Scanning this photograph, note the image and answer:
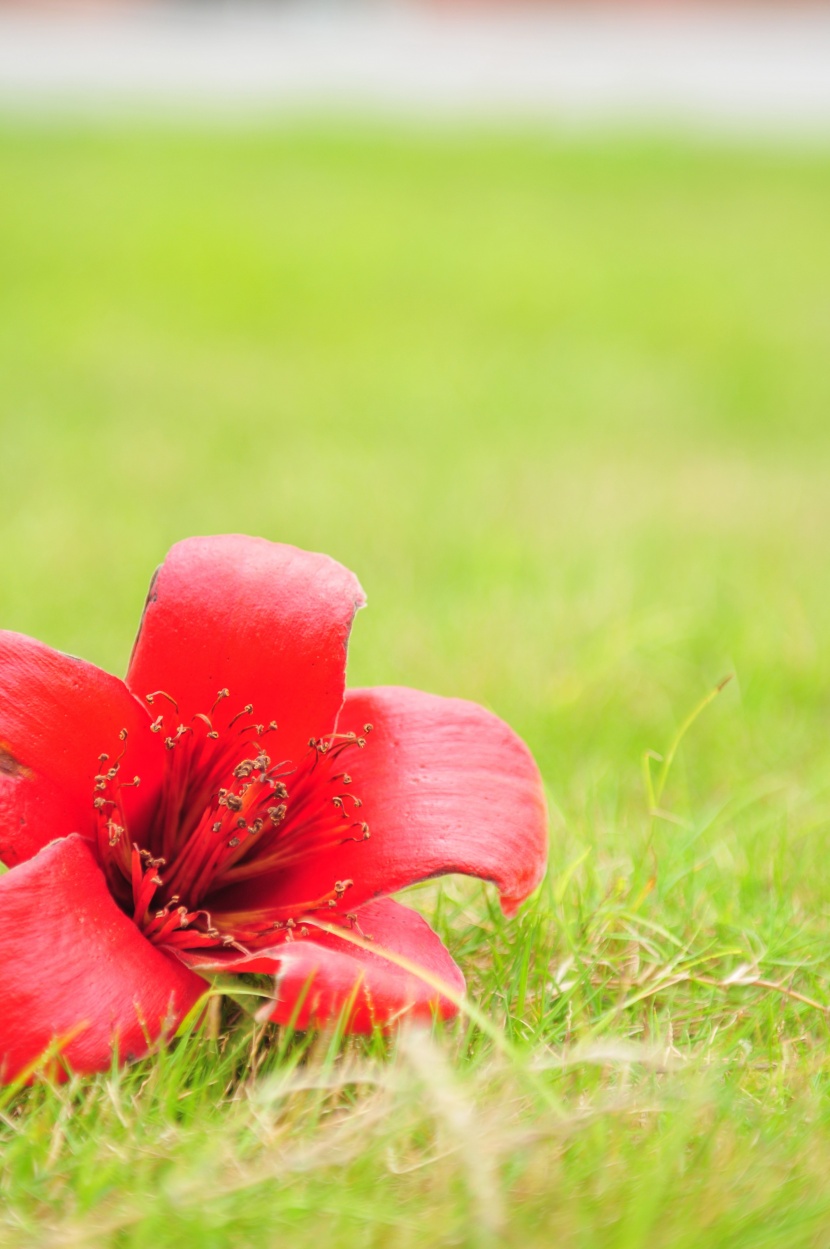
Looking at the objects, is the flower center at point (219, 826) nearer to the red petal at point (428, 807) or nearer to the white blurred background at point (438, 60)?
the red petal at point (428, 807)

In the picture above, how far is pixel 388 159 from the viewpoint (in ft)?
32.1

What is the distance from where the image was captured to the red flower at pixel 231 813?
1076mm

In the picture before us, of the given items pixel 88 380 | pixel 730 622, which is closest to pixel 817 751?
pixel 730 622

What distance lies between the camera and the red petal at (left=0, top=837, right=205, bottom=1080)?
1042 mm

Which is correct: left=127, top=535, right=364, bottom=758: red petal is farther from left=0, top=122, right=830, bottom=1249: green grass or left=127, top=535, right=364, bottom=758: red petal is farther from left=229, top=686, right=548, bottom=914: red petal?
left=0, top=122, right=830, bottom=1249: green grass

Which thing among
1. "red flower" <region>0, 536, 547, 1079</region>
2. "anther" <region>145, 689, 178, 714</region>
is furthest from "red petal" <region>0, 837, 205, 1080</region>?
"anther" <region>145, 689, 178, 714</region>

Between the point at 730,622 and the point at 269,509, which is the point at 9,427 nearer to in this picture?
the point at 269,509

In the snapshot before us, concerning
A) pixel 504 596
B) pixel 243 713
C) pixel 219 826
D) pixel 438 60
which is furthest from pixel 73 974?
pixel 438 60

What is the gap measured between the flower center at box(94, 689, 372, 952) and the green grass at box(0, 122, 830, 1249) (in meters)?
0.12

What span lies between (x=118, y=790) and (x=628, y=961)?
624 millimetres

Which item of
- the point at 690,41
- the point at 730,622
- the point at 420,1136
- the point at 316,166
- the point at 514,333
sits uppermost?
the point at 690,41

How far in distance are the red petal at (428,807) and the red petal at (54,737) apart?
0.62ft

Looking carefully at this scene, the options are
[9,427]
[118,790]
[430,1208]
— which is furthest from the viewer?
[9,427]

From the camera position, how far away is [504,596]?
283cm
